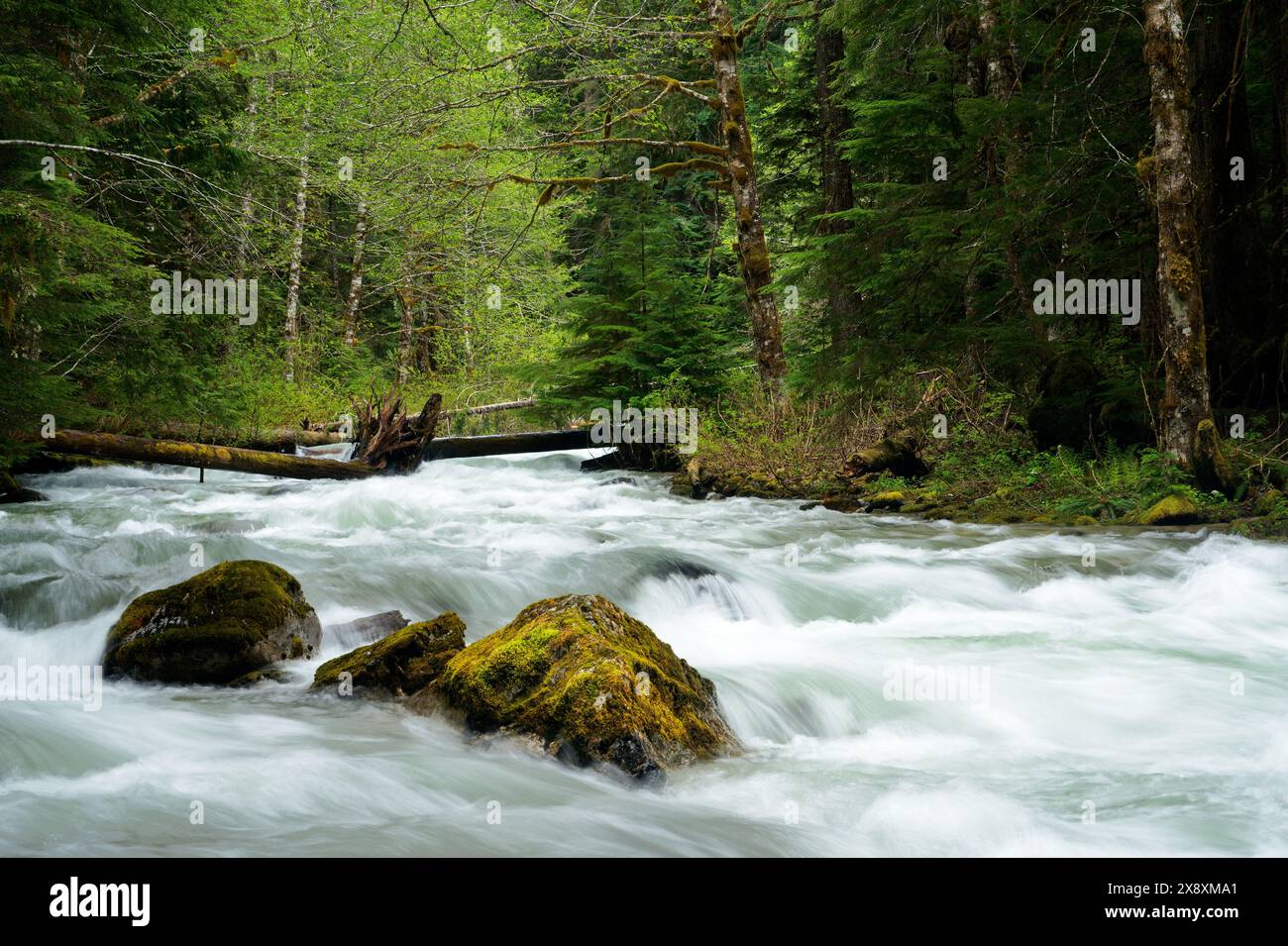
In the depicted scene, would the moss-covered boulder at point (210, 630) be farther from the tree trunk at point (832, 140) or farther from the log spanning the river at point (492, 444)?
the tree trunk at point (832, 140)

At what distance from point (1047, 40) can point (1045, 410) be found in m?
4.48

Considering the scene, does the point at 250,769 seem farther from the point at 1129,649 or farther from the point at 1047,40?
the point at 1047,40

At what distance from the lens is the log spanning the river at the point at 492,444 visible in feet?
55.2

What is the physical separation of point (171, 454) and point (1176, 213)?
10941 mm

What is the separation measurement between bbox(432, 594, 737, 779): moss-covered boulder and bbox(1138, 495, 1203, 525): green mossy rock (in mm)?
6317

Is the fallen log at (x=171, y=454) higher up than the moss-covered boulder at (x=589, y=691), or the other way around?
the fallen log at (x=171, y=454)

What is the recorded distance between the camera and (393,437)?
15.3 metres

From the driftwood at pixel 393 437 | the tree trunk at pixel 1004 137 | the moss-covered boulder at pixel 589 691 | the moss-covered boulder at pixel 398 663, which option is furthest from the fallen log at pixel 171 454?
the tree trunk at pixel 1004 137

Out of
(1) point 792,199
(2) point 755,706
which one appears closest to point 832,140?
(1) point 792,199

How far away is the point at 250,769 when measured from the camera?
4598 mm

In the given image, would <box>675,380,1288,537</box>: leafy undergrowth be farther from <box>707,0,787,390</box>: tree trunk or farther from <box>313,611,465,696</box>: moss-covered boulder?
<box>313,611,465,696</box>: moss-covered boulder

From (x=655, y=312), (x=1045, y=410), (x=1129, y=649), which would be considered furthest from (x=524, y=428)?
(x=1129, y=649)

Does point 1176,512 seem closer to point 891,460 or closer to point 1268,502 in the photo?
point 1268,502

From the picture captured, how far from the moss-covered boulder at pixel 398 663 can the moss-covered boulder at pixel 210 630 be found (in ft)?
1.67
